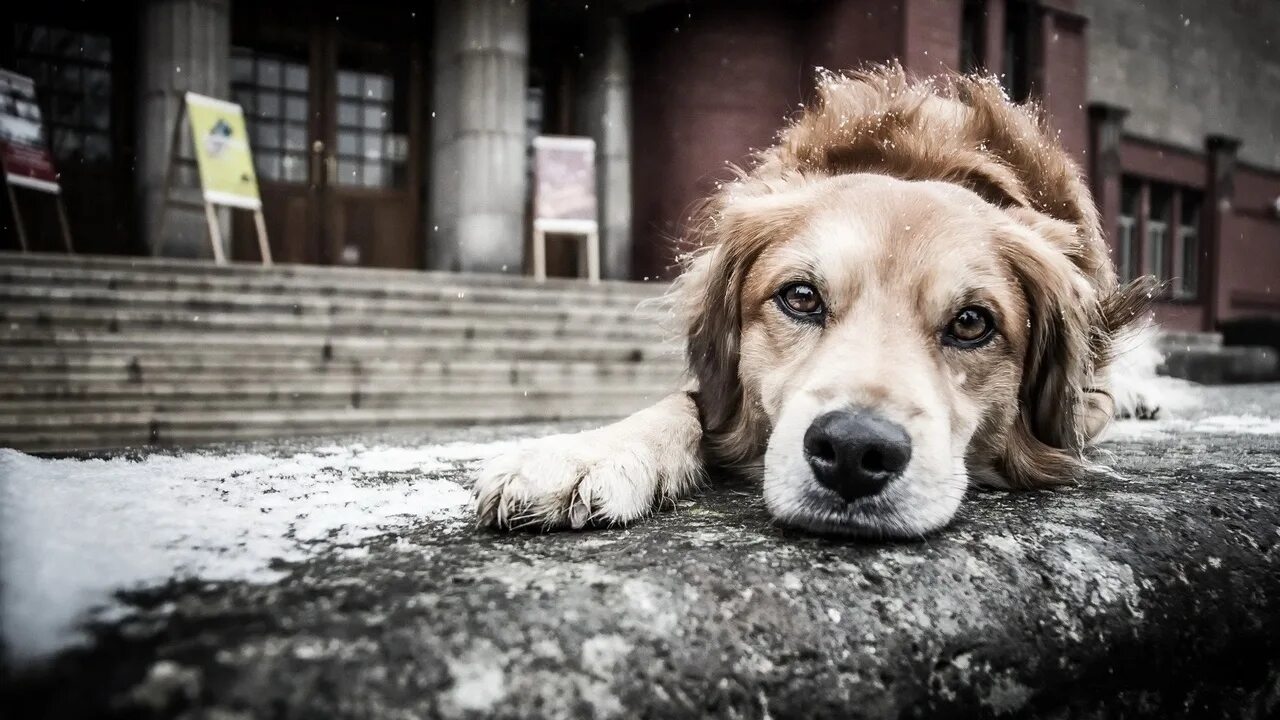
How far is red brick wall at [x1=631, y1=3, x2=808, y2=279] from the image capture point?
12.9 metres

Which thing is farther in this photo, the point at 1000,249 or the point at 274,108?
the point at 274,108

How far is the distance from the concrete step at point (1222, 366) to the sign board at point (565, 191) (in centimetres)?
730

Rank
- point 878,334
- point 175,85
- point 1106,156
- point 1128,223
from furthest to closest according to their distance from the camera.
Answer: point 1128,223
point 1106,156
point 175,85
point 878,334

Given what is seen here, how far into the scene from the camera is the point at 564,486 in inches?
57.4

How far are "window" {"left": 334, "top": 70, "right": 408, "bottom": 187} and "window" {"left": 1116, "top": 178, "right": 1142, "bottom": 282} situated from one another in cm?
1424

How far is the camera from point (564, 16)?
13.3 metres

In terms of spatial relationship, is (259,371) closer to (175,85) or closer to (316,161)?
(175,85)

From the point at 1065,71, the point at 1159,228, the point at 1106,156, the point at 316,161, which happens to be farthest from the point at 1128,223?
the point at 316,161

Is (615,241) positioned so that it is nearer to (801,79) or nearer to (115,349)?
(801,79)

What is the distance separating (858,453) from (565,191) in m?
10.1

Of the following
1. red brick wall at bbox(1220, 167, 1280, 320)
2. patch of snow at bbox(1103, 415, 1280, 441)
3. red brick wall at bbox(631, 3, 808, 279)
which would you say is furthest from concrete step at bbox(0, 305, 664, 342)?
red brick wall at bbox(1220, 167, 1280, 320)

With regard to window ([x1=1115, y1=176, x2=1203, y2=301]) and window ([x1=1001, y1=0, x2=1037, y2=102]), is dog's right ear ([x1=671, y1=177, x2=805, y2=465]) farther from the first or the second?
window ([x1=1115, y1=176, x2=1203, y2=301])

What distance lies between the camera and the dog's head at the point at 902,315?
1481 mm

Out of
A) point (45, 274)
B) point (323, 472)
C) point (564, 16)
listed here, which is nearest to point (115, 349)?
point (45, 274)
